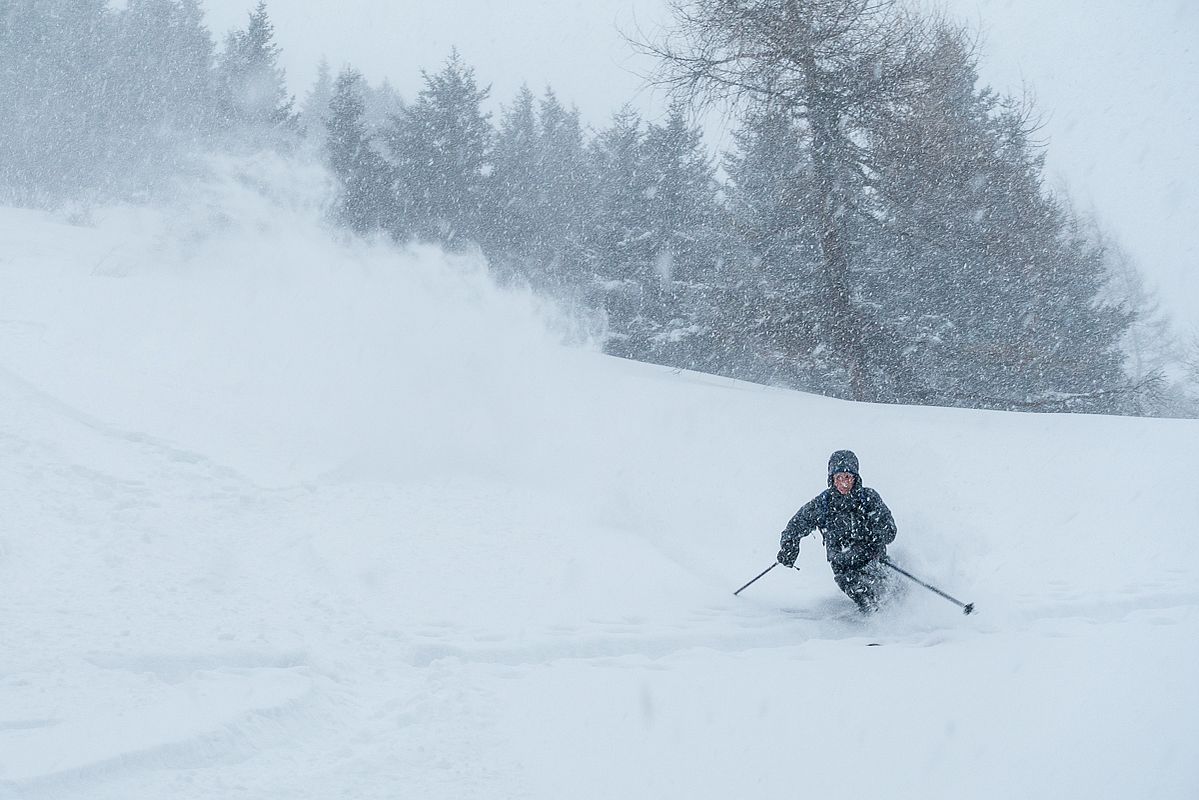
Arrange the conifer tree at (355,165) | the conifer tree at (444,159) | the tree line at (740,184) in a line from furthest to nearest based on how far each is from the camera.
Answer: the conifer tree at (444,159), the conifer tree at (355,165), the tree line at (740,184)

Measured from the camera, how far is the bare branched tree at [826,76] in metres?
13.8

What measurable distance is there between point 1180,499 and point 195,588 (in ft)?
34.8

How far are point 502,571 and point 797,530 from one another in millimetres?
2595

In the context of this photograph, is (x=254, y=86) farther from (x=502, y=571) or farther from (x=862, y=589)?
(x=862, y=589)

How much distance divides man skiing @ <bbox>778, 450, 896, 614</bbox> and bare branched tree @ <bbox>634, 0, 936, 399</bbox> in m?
8.32

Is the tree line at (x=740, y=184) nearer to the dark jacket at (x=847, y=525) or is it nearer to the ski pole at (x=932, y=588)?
the dark jacket at (x=847, y=525)

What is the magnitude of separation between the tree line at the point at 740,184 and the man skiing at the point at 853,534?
833 cm

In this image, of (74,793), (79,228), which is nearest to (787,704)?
(74,793)

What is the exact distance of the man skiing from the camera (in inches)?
267

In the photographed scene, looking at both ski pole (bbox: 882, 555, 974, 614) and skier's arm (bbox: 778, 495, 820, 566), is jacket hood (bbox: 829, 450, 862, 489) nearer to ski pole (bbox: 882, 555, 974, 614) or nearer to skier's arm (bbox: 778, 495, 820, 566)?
skier's arm (bbox: 778, 495, 820, 566)

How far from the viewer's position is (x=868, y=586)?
6.78 metres

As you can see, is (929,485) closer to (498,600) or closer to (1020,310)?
(498,600)

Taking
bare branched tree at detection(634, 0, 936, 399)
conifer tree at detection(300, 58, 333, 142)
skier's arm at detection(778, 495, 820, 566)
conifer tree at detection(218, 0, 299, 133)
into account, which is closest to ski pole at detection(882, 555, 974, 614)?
skier's arm at detection(778, 495, 820, 566)

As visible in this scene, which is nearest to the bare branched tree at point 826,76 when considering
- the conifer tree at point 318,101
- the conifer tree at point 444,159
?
the conifer tree at point 444,159
